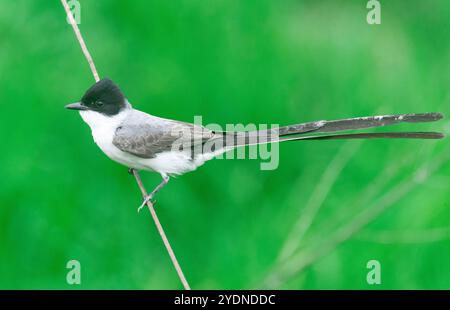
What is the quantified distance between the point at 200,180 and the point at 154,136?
0.94ft

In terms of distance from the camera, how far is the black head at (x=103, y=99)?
2.76m

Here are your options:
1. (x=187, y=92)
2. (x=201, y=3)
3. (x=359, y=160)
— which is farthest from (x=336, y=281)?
(x=201, y=3)

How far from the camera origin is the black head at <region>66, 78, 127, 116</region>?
2764 mm

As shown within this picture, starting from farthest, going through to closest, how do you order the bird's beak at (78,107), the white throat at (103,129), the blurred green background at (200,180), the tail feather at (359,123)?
the blurred green background at (200,180)
the white throat at (103,129)
the bird's beak at (78,107)
the tail feather at (359,123)

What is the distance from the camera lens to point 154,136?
2.90 metres

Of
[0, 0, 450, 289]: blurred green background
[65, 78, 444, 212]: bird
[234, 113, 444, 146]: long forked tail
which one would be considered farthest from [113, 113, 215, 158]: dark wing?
[234, 113, 444, 146]: long forked tail

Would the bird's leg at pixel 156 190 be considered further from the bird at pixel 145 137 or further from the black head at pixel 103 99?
the black head at pixel 103 99

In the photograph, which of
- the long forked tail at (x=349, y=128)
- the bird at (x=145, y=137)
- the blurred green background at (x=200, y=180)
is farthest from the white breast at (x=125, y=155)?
the long forked tail at (x=349, y=128)

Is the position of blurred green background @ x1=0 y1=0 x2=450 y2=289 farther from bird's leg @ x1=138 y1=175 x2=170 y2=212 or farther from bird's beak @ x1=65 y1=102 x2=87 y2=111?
bird's beak @ x1=65 y1=102 x2=87 y2=111

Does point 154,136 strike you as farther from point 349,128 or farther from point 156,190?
point 349,128

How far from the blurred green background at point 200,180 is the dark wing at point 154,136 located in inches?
5.6

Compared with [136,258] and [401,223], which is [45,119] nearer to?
[136,258]

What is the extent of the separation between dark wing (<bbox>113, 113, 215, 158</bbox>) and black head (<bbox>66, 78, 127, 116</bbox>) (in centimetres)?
8

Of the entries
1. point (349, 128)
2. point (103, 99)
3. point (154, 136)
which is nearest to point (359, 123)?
point (349, 128)
